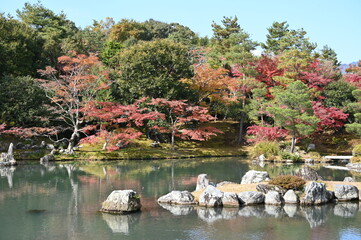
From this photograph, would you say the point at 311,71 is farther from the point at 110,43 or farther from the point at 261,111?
the point at 110,43

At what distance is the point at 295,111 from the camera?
27.8 metres

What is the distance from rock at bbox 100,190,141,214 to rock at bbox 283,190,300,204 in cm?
512

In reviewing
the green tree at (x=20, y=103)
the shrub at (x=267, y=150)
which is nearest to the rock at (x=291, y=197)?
the shrub at (x=267, y=150)

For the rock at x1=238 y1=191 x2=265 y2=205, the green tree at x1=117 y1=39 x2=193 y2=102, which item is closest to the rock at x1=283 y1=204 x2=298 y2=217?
the rock at x1=238 y1=191 x2=265 y2=205

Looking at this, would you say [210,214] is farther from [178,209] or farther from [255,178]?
[255,178]

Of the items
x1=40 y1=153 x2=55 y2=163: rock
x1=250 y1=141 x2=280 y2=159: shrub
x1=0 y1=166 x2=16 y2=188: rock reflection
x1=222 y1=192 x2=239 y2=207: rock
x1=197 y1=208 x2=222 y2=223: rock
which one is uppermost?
x1=250 y1=141 x2=280 y2=159: shrub

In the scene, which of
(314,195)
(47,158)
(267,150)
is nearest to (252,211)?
(314,195)

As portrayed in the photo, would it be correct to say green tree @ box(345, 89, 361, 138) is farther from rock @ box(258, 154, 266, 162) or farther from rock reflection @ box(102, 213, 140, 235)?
rock reflection @ box(102, 213, 140, 235)

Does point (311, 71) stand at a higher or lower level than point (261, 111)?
higher

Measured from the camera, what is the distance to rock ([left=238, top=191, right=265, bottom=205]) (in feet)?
44.0

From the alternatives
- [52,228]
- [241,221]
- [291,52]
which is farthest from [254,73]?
[52,228]

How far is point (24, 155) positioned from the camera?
26.4m

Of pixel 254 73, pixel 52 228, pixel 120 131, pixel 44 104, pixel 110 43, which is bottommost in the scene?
pixel 52 228

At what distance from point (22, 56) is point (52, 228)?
82.3ft
